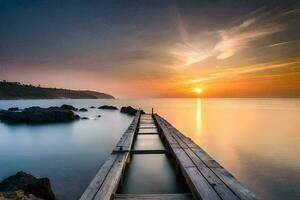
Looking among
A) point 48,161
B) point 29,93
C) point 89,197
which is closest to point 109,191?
point 89,197

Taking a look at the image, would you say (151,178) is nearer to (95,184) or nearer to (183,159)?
(183,159)

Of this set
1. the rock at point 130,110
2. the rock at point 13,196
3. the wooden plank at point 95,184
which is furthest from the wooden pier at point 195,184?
the rock at point 130,110

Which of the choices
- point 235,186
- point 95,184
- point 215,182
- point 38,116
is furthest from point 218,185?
point 38,116

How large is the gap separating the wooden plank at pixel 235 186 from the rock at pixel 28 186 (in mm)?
4200

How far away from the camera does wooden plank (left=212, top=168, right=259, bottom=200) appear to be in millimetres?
3723

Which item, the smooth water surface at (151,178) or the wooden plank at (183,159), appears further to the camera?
the smooth water surface at (151,178)

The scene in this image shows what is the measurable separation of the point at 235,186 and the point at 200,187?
2.20 feet

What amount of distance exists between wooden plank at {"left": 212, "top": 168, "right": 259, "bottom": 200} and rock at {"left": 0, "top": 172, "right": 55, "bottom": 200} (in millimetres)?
4200

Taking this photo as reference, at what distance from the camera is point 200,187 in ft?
13.5

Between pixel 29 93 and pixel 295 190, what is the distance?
7839 inches

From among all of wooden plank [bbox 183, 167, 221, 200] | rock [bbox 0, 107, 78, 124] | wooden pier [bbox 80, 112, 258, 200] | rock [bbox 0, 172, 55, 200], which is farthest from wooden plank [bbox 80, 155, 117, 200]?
rock [bbox 0, 107, 78, 124]

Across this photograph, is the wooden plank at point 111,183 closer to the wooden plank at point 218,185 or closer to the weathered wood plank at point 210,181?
the weathered wood plank at point 210,181

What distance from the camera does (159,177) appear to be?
7.52 meters

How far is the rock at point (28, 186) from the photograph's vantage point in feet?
16.6
